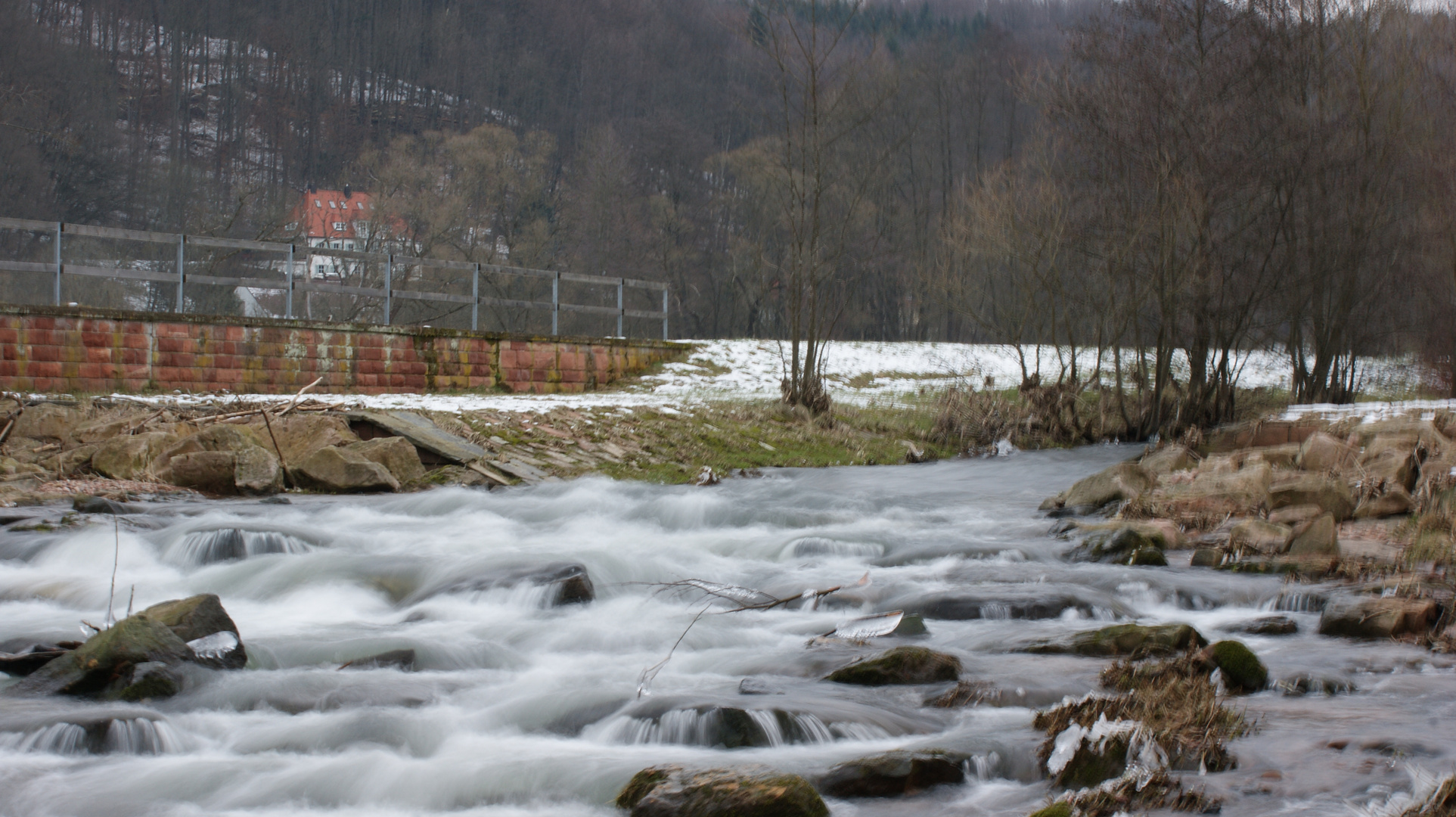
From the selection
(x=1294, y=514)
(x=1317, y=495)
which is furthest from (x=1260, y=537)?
(x=1317, y=495)

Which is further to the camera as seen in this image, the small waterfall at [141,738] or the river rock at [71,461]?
the river rock at [71,461]

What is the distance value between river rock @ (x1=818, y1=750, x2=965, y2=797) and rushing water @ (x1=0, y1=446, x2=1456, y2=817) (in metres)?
0.07

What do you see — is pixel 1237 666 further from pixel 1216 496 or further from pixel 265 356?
pixel 265 356

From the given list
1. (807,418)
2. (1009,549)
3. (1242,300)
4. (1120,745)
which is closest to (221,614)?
(1120,745)

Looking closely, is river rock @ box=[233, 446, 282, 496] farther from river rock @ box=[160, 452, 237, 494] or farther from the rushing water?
Answer: the rushing water

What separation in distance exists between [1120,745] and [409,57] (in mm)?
90987

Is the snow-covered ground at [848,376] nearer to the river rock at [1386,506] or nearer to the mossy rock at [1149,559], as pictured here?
the river rock at [1386,506]

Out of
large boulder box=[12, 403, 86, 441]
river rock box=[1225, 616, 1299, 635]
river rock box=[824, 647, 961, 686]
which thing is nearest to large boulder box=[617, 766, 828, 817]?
river rock box=[824, 647, 961, 686]

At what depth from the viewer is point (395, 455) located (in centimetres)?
1141

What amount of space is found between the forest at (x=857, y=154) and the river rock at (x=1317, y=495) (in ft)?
22.4

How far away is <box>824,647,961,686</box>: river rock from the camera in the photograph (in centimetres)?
504

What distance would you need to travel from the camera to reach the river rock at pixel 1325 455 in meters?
10.8

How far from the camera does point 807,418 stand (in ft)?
53.9

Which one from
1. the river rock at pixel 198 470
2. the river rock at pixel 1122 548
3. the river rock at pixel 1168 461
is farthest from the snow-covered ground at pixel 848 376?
the river rock at pixel 1122 548
